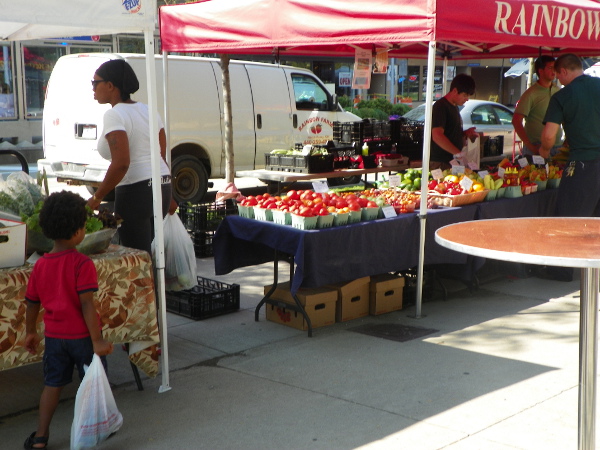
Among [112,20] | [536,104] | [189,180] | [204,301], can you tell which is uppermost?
[112,20]

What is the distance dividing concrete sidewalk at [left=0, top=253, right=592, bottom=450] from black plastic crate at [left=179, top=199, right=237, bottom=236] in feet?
7.42

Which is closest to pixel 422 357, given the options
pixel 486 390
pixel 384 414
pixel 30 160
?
pixel 486 390

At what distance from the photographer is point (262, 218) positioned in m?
6.22

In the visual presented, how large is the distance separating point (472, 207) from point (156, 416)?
12.6 ft

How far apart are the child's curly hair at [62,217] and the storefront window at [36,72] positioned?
1585 cm

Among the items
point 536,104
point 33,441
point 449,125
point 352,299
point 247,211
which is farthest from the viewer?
point 536,104

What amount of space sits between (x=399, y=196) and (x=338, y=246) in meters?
1.31

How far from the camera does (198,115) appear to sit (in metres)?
11.6

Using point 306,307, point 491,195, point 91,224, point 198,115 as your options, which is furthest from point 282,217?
point 198,115

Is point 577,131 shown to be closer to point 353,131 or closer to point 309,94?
point 353,131

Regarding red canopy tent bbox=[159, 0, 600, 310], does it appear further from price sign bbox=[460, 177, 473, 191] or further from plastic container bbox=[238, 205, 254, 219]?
plastic container bbox=[238, 205, 254, 219]

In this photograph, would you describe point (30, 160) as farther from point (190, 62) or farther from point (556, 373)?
point (556, 373)

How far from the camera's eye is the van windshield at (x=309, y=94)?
520 inches

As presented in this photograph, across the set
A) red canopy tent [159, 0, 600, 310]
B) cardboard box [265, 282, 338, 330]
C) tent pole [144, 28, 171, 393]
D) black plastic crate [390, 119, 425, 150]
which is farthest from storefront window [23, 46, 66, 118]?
tent pole [144, 28, 171, 393]
